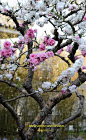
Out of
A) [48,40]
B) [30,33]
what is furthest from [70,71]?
[30,33]

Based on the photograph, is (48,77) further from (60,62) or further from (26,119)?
(26,119)

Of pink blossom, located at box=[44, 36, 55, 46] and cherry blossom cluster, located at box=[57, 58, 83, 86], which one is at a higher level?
pink blossom, located at box=[44, 36, 55, 46]

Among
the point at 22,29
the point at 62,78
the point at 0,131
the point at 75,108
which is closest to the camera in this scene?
the point at 62,78

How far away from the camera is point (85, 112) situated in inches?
149

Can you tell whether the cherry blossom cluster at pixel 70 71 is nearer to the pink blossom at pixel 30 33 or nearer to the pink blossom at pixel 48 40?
the pink blossom at pixel 48 40

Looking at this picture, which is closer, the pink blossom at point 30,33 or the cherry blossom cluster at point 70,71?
the cherry blossom cluster at point 70,71

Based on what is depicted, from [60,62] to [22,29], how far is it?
2.44 metres

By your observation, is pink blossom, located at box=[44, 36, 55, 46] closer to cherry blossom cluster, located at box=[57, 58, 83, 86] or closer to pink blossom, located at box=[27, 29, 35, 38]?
pink blossom, located at box=[27, 29, 35, 38]

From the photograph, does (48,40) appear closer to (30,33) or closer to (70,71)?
(30,33)

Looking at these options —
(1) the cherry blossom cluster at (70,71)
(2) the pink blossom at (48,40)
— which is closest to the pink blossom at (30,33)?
(2) the pink blossom at (48,40)

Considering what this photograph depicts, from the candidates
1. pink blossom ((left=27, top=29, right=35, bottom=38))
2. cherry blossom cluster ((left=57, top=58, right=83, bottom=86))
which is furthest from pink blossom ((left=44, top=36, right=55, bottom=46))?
cherry blossom cluster ((left=57, top=58, right=83, bottom=86))

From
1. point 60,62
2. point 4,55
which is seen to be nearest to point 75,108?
point 60,62

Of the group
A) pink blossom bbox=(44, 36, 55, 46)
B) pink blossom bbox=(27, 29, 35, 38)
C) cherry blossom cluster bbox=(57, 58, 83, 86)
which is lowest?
cherry blossom cluster bbox=(57, 58, 83, 86)

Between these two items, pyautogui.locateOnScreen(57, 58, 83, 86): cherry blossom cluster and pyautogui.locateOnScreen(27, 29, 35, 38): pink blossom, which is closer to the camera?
pyautogui.locateOnScreen(57, 58, 83, 86): cherry blossom cluster
